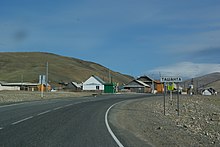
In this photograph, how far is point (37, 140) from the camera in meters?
12.0

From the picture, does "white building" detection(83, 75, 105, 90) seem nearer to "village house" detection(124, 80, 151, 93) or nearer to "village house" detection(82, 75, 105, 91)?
"village house" detection(82, 75, 105, 91)

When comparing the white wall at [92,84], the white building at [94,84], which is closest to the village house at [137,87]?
the white building at [94,84]

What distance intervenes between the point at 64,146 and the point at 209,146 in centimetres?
454

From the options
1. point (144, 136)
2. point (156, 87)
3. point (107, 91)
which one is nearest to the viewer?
point (144, 136)

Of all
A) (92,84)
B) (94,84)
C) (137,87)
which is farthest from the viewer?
(137,87)

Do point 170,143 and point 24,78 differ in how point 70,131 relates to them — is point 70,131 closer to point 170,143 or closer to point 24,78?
point 170,143

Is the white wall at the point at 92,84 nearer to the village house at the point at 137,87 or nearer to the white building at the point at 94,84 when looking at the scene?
the white building at the point at 94,84

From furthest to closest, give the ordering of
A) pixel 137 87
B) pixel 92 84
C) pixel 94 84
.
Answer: pixel 137 87, pixel 92 84, pixel 94 84

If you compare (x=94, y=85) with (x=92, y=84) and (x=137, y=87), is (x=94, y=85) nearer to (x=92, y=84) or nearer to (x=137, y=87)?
(x=92, y=84)

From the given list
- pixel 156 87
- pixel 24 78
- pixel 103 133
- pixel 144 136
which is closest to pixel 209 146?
pixel 144 136

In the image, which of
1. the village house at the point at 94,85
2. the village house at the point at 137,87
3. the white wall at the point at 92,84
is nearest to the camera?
the village house at the point at 94,85

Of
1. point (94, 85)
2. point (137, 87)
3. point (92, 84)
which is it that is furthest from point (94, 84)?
point (137, 87)

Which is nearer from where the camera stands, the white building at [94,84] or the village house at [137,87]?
the white building at [94,84]

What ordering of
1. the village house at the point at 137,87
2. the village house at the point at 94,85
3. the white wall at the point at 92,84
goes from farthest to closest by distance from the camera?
the village house at the point at 137,87 < the white wall at the point at 92,84 < the village house at the point at 94,85
